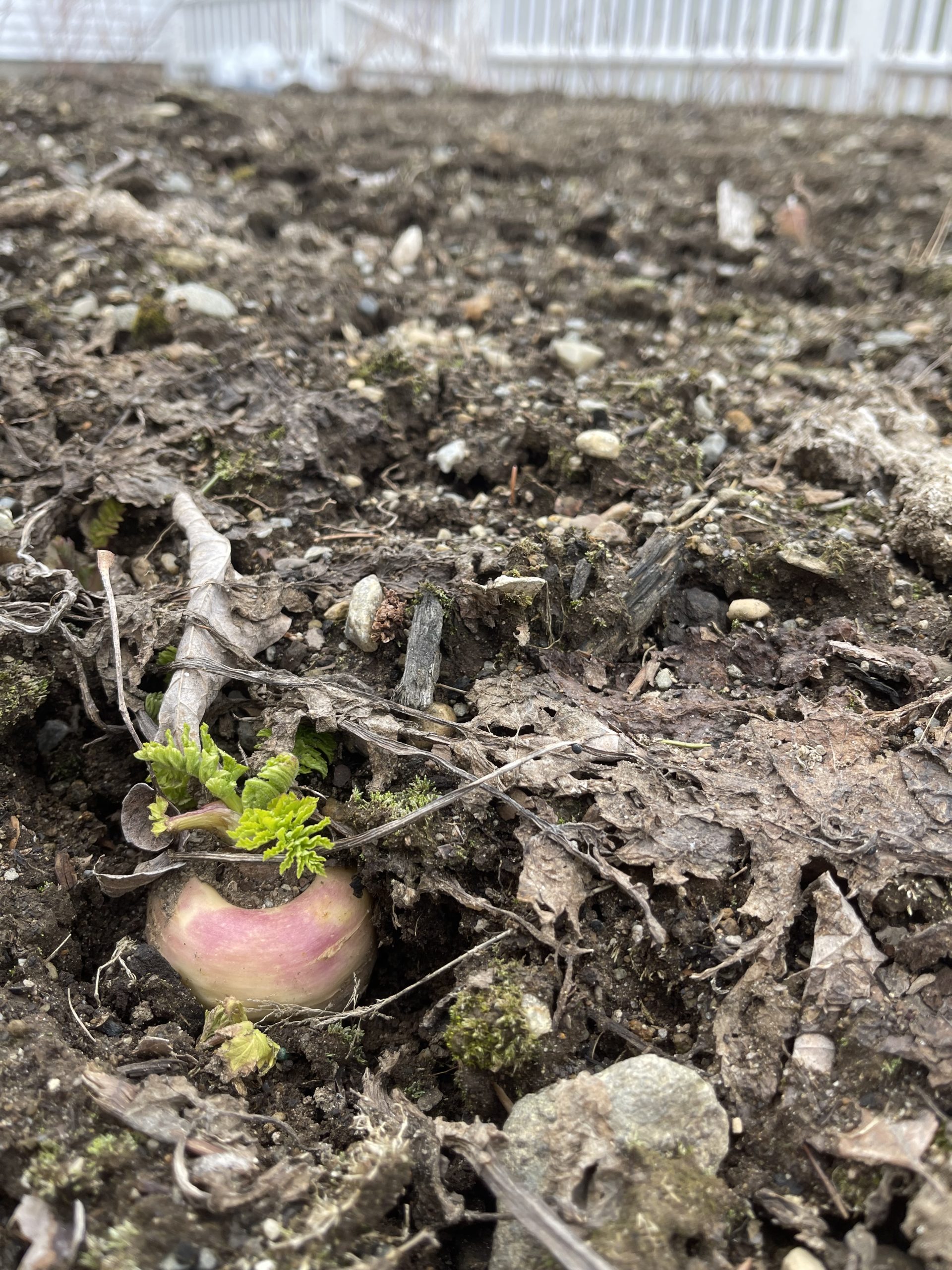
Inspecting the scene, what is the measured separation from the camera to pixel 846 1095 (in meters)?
1.52

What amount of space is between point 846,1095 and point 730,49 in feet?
32.1

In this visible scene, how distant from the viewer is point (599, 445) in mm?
2770

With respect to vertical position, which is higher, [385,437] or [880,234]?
[880,234]

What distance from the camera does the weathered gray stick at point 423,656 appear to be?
2109mm

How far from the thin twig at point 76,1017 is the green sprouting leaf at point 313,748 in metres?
0.64

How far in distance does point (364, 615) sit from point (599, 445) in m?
1.01

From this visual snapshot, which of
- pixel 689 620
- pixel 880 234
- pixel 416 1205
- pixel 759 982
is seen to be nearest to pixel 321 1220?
pixel 416 1205

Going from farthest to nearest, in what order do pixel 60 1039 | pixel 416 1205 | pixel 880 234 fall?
pixel 880 234 < pixel 60 1039 < pixel 416 1205

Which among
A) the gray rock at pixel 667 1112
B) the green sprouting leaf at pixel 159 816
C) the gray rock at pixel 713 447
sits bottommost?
the gray rock at pixel 667 1112

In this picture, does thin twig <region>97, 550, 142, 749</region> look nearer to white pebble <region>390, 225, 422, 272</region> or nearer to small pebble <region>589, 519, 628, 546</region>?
small pebble <region>589, 519, 628, 546</region>

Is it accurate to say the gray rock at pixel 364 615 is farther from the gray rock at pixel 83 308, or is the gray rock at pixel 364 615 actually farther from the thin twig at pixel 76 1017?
the gray rock at pixel 83 308

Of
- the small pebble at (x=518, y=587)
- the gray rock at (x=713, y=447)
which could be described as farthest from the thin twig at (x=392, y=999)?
the gray rock at (x=713, y=447)

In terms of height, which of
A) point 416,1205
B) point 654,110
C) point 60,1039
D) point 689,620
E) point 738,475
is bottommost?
point 416,1205

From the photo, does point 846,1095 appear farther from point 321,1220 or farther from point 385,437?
point 385,437
